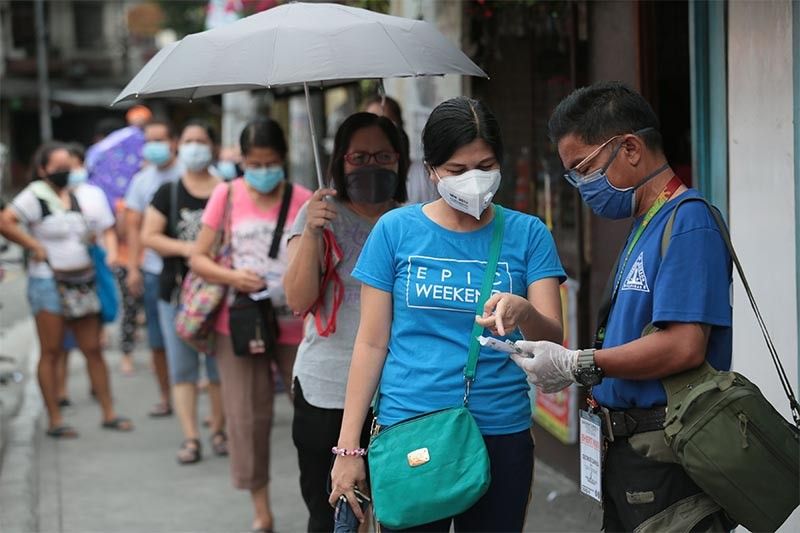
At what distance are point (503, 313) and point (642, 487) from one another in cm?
58

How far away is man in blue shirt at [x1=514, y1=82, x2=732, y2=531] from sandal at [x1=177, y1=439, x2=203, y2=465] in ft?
16.3

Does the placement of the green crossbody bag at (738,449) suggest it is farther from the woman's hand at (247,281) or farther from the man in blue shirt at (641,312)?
the woman's hand at (247,281)

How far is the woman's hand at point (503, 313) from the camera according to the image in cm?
307

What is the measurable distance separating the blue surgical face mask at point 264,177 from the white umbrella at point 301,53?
129 cm

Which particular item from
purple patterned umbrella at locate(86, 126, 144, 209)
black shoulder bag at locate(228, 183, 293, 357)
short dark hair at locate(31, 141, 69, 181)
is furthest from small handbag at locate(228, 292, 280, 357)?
purple patterned umbrella at locate(86, 126, 144, 209)

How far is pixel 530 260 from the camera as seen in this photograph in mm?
3412

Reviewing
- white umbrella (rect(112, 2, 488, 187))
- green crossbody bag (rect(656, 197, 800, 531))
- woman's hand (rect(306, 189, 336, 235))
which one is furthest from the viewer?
woman's hand (rect(306, 189, 336, 235))

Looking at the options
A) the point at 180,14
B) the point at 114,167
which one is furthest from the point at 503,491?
the point at 180,14

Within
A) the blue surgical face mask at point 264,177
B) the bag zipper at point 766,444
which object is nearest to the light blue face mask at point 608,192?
the bag zipper at point 766,444

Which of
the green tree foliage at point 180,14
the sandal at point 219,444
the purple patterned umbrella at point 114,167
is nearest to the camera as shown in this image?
the sandal at point 219,444

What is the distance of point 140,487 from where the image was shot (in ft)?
24.0

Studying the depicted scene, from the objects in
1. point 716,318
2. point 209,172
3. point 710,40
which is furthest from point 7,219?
point 716,318

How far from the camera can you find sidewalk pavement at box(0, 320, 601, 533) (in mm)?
6387

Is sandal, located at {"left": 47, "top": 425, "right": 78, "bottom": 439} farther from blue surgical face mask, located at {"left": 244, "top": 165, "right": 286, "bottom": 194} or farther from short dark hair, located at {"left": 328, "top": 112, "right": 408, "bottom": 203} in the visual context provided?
short dark hair, located at {"left": 328, "top": 112, "right": 408, "bottom": 203}
